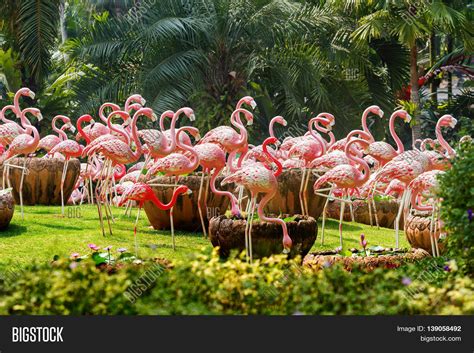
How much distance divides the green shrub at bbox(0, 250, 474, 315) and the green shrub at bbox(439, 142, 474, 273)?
0.76 ft

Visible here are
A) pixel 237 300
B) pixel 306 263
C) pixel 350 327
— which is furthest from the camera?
pixel 306 263

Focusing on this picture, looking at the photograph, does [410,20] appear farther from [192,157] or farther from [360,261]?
[360,261]

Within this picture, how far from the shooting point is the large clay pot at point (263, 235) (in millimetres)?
8266

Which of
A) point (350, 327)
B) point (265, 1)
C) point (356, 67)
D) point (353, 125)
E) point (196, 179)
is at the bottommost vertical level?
point (350, 327)

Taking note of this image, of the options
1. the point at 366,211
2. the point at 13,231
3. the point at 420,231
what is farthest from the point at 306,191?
the point at 13,231

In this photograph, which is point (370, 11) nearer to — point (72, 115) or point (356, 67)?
point (356, 67)

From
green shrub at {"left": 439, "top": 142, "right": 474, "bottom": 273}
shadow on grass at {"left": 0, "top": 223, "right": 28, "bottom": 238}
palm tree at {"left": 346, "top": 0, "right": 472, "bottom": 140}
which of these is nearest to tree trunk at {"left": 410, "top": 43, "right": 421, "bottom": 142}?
palm tree at {"left": 346, "top": 0, "right": 472, "bottom": 140}

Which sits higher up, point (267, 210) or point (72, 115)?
point (72, 115)

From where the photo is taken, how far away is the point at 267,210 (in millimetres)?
12258

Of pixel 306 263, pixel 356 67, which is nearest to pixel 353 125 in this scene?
pixel 356 67

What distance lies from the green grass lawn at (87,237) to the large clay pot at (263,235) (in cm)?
28

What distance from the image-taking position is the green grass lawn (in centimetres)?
903

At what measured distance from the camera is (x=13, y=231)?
10281 mm

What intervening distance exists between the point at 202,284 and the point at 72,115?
15.0 metres
